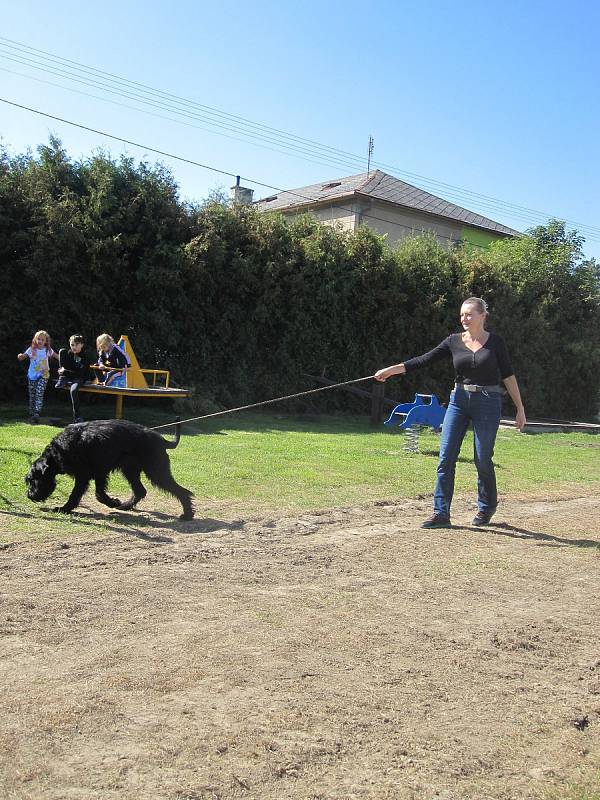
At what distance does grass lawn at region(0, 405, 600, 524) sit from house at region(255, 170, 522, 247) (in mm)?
14421

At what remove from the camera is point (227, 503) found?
7.21 m

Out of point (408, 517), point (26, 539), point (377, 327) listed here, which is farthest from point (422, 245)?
point (26, 539)

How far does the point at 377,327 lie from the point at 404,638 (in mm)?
14280

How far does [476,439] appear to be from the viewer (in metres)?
6.75

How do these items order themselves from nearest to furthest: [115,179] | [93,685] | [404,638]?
[93,685]
[404,638]
[115,179]

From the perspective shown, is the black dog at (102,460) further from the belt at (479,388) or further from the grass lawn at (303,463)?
the belt at (479,388)

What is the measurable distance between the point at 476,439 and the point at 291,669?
3.80 metres

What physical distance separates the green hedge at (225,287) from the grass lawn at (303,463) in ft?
5.66

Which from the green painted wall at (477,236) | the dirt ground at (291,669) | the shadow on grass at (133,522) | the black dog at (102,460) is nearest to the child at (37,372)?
the shadow on grass at (133,522)

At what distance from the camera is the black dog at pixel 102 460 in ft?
21.0

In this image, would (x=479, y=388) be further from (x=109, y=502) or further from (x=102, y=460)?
(x=109, y=502)

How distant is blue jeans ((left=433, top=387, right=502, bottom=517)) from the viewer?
6.67m

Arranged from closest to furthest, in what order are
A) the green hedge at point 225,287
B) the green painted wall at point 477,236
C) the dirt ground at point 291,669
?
the dirt ground at point 291,669 → the green hedge at point 225,287 → the green painted wall at point 477,236

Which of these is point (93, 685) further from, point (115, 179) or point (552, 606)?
point (115, 179)
